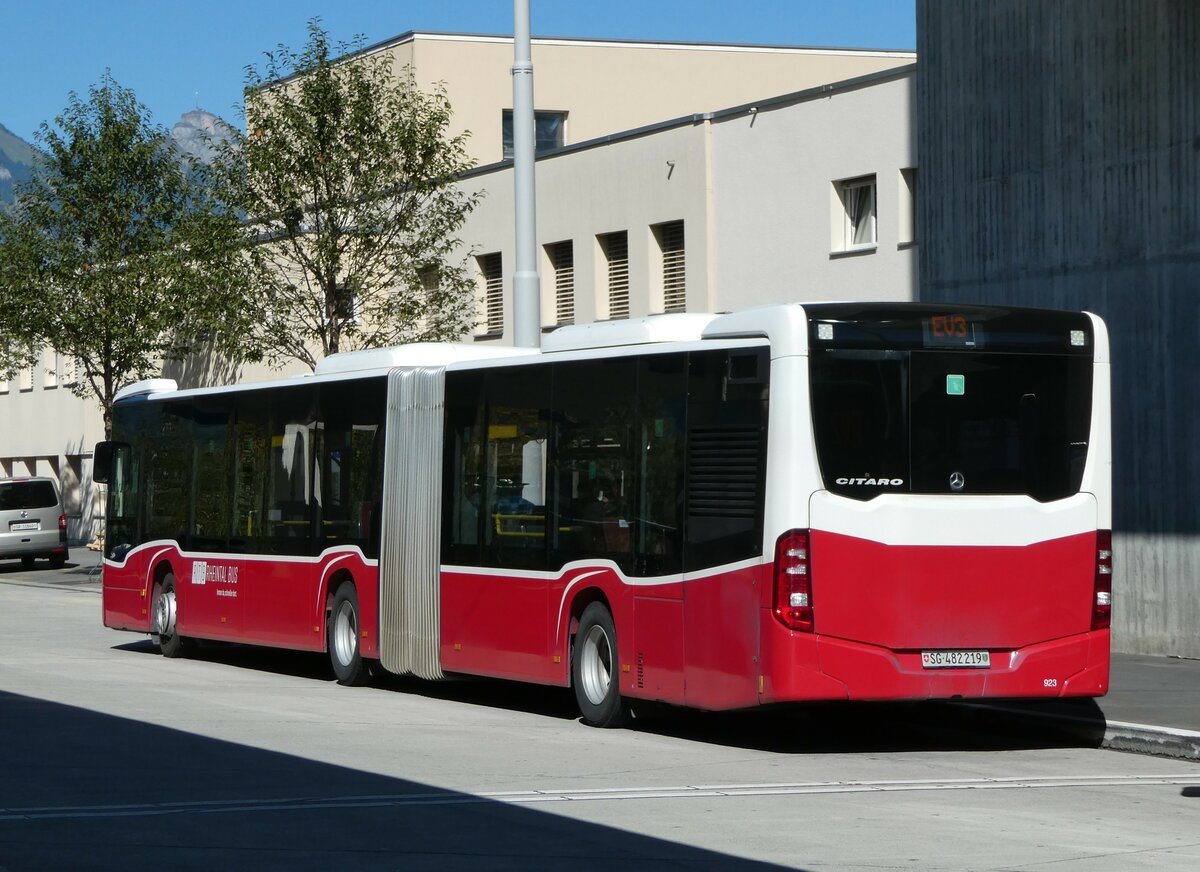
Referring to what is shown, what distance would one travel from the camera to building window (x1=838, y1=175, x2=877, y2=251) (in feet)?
86.0

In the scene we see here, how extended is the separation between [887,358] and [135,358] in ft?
102

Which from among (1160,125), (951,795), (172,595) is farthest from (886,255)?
(951,795)

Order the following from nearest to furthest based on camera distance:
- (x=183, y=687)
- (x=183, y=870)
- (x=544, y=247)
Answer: (x=183, y=870), (x=183, y=687), (x=544, y=247)

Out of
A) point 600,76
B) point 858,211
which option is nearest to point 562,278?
point 858,211

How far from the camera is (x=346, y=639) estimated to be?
18625 mm

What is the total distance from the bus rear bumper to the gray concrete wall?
621 centimetres

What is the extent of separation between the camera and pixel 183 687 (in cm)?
1784

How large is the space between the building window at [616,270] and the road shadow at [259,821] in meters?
19.3

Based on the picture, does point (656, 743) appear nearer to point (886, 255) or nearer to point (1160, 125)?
point (1160, 125)

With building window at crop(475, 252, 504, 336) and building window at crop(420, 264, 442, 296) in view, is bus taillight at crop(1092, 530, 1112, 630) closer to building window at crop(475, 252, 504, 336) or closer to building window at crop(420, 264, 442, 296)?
building window at crop(420, 264, 442, 296)

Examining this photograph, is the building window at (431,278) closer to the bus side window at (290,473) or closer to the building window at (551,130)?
the bus side window at (290,473)

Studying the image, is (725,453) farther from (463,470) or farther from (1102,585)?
(463,470)

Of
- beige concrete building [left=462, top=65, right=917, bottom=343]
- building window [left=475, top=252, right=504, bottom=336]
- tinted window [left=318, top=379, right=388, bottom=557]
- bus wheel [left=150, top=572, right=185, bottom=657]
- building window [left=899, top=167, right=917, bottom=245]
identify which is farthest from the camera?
building window [left=475, top=252, right=504, bottom=336]

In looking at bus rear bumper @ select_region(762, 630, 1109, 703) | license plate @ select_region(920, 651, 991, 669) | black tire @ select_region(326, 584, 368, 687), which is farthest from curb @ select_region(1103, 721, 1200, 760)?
black tire @ select_region(326, 584, 368, 687)
